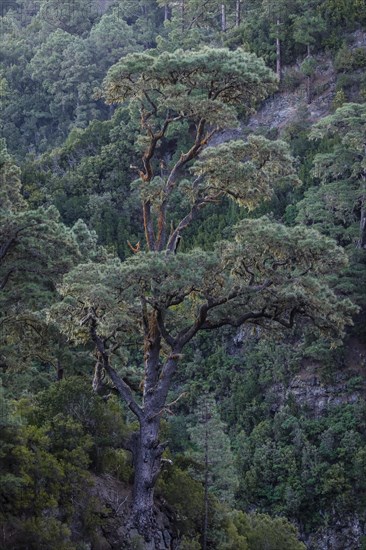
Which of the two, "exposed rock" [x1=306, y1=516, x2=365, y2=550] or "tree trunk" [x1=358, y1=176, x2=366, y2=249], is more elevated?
"tree trunk" [x1=358, y1=176, x2=366, y2=249]

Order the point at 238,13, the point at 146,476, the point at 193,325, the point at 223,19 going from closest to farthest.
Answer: the point at 146,476 < the point at 193,325 < the point at 238,13 < the point at 223,19

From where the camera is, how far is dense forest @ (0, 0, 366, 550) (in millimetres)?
11867

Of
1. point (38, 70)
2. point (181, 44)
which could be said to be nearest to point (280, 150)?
point (181, 44)

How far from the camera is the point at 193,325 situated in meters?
13.0

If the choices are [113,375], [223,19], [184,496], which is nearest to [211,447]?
[184,496]

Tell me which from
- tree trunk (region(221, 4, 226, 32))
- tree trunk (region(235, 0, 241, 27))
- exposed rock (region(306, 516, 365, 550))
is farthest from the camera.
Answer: tree trunk (region(221, 4, 226, 32))

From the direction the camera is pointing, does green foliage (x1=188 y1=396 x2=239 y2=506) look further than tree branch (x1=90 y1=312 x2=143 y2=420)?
Yes

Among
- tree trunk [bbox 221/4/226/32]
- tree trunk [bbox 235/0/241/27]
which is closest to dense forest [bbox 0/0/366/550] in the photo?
tree trunk [bbox 235/0/241/27]

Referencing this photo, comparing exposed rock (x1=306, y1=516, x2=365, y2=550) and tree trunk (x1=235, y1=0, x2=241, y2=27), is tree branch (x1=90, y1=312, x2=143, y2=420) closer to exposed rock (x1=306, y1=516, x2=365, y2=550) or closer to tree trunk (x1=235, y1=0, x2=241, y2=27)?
exposed rock (x1=306, y1=516, x2=365, y2=550)

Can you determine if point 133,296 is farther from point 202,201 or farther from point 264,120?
point 264,120

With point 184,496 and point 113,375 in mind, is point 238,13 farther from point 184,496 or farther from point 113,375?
point 184,496

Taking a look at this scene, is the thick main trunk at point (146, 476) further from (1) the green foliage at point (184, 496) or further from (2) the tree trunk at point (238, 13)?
(2) the tree trunk at point (238, 13)

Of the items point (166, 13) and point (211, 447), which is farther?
point (166, 13)

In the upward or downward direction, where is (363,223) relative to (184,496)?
downward
